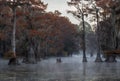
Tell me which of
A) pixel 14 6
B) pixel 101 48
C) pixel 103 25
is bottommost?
pixel 101 48

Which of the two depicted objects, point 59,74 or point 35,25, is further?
point 35,25

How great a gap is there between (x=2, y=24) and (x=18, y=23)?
266 inches

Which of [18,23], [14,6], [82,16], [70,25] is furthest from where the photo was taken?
[70,25]

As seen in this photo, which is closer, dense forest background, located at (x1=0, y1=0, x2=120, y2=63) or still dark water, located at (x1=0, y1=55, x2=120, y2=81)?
still dark water, located at (x1=0, y1=55, x2=120, y2=81)

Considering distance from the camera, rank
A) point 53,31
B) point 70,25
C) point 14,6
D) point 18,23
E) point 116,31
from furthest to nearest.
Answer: point 70,25
point 53,31
point 18,23
point 14,6
point 116,31

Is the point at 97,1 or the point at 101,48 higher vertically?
the point at 97,1

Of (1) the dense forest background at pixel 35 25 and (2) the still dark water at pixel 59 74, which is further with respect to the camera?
(1) the dense forest background at pixel 35 25

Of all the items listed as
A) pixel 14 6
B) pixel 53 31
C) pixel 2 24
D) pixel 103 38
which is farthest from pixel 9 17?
pixel 53 31

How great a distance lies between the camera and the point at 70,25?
112 m

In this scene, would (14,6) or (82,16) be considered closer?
(14,6)

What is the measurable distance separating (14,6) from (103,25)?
23.4m

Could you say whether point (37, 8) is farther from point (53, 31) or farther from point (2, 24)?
point (53, 31)

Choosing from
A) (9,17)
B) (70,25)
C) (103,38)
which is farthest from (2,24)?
(70,25)

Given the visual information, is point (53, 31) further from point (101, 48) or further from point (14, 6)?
point (14, 6)
